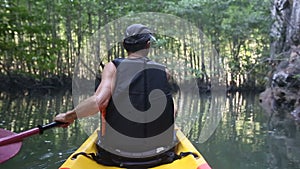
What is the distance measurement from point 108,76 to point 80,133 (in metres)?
3.46

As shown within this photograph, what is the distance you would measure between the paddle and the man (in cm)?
18

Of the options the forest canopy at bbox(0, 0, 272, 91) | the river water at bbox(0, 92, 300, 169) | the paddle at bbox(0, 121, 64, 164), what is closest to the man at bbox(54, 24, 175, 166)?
the paddle at bbox(0, 121, 64, 164)

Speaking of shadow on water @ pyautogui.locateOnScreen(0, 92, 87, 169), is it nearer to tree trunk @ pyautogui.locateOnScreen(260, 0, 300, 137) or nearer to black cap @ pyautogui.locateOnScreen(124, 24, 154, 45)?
black cap @ pyautogui.locateOnScreen(124, 24, 154, 45)

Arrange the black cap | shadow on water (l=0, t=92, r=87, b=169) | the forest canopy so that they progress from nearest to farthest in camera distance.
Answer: the black cap → shadow on water (l=0, t=92, r=87, b=169) → the forest canopy

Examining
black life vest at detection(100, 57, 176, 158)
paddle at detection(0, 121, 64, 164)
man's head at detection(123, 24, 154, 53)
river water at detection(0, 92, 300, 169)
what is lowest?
river water at detection(0, 92, 300, 169)

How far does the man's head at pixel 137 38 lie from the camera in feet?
6.63

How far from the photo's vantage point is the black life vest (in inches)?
76.9

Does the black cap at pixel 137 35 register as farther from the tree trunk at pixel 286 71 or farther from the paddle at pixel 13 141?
the tree trunk at pixel 286 71

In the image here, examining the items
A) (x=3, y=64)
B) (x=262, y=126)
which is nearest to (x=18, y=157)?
(x=262, y=126)

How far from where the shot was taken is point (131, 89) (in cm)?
196

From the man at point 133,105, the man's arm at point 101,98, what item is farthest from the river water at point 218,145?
the man's arm at point 101,98

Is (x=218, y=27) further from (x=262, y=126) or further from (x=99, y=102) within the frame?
(x=99, y=102)

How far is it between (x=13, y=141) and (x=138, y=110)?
2.52 ft

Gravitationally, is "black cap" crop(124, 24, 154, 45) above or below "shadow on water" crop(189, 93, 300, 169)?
above
